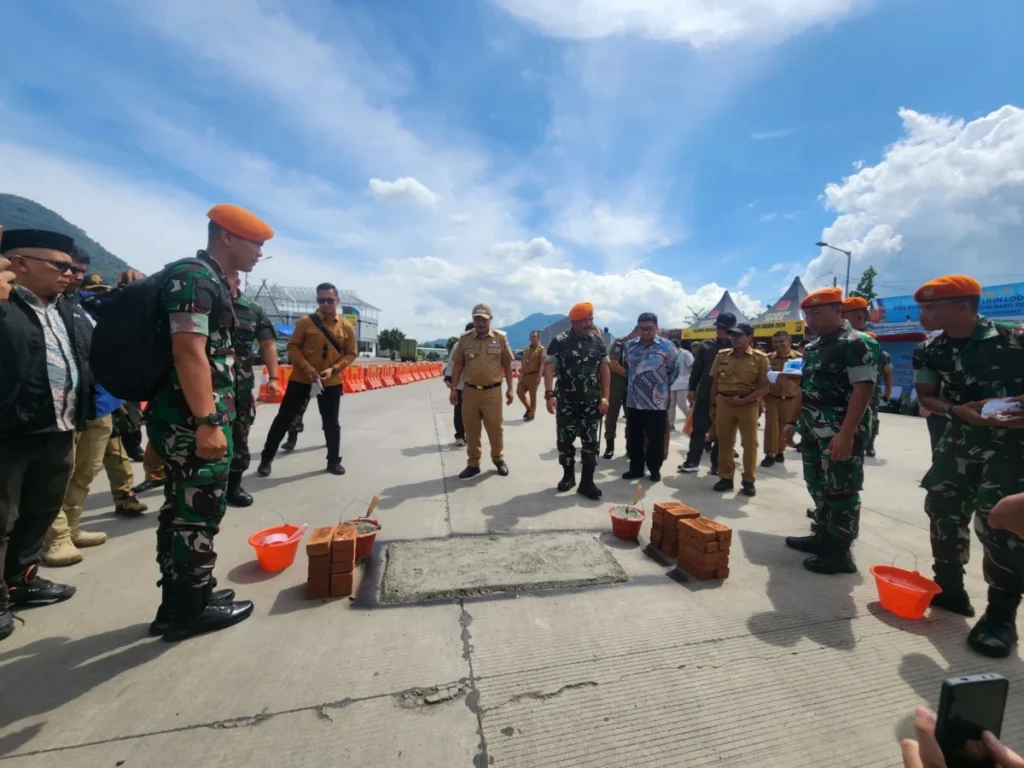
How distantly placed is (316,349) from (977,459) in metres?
5.15

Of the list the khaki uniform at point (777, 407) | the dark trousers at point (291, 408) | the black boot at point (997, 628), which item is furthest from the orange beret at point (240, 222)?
the khaki uniform at point (777, 407)

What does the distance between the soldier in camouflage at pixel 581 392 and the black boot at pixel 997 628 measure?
2.54 m

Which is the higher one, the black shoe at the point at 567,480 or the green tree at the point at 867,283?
the green tree at the point at 867,283

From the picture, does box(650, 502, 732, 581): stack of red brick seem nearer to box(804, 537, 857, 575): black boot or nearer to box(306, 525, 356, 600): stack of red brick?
box(804, 537, 857, 575): black boot

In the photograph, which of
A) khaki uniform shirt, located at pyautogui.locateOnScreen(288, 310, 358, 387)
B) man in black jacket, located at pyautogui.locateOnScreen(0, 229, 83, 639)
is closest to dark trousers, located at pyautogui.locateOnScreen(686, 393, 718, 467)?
khaki uniform shirt, located at pyautogui.locateOnScreen(288, 310, 358, 387)

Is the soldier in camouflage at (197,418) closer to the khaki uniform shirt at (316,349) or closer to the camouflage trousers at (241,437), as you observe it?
the camouflage trousers at (241,437)

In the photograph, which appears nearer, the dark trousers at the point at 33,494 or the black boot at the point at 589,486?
the dark trousers at the point at 33,494

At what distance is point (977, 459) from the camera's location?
2426mm

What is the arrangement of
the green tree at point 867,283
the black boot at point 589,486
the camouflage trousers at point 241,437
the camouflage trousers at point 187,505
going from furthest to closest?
the green tree at point 867,283, the black boot at point 589,486, the camouflage trousers at point 241,437, the camouflage trousers at point 187,505

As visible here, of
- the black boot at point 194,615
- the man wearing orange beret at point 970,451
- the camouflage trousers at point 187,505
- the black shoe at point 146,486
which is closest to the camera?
the camouflage trousers at point 187,505

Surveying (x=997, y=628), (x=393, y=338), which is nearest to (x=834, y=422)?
(x=997, y=628)

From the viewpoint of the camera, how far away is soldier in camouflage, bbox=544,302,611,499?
14.2ft

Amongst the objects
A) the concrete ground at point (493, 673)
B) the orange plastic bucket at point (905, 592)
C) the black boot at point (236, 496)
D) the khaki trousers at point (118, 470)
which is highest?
the khaki trousers at point (118, 470)

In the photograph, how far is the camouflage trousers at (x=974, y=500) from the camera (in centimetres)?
221
